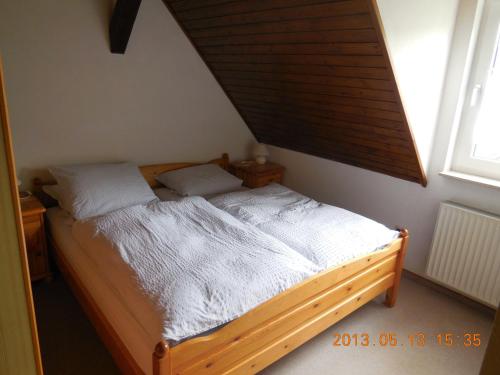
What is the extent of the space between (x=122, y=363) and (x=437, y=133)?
92.9 inches

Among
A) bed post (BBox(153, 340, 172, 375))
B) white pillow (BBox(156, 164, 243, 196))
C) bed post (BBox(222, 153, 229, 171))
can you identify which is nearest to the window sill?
white pillow (BBox(156, 164, 243, 196))

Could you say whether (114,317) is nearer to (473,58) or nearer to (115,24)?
(115,24)

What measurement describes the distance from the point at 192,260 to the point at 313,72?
146 centimetres

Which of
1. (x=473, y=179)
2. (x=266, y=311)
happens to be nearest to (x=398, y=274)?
(x=473, y=179)

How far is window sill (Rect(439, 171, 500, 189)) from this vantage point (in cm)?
221

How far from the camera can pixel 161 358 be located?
119 centimetres

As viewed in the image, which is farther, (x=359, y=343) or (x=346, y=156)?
(x=346, y=156)

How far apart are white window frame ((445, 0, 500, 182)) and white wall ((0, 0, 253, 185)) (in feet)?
6.57

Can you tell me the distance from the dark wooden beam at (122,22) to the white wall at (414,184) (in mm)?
1638

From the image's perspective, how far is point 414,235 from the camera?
2.68 metres

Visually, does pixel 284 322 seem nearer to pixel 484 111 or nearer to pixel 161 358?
pixel 161 358

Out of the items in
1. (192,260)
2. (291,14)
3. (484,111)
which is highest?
(291,14)

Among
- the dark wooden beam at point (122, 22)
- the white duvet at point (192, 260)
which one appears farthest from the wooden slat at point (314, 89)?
the white duvet at point (192, 260)
